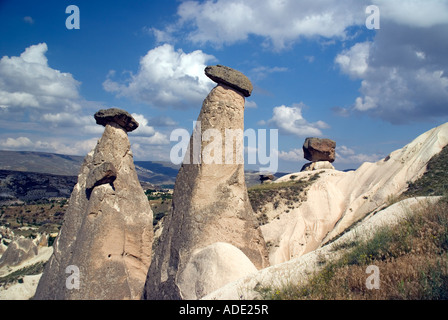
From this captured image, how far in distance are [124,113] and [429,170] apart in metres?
14.8

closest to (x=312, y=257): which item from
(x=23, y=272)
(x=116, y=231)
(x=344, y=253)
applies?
(x=344, y=253)

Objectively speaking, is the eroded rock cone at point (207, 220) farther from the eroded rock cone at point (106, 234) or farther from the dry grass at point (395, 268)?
the dry grass at point (395, 268)

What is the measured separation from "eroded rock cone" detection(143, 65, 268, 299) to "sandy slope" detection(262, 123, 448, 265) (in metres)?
10.6

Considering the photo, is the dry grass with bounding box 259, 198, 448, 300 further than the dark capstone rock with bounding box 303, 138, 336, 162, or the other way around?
the dark capstone rock with bounding box 303, 138, 336, 162

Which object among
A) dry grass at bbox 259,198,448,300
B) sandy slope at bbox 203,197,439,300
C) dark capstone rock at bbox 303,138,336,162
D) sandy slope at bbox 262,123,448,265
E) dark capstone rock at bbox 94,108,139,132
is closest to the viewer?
dry grass at bbox 259,198,448,300

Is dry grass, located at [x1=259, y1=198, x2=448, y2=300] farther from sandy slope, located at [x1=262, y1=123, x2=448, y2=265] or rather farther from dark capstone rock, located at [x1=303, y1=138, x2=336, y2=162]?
dark capstone rock, located at [x1=303, y1=138, x2=336, y2=162]

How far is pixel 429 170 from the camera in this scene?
53.2ft

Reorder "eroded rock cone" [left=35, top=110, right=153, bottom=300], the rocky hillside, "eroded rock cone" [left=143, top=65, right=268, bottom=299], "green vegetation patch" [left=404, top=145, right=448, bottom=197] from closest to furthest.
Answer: the rocky hillside → "eroded rock cone" [left=143, top=65, right=268, bottom=299] → "eroded rock cone" [left=35, top=110, right=153, bottom=300] → "green vegetation patch" [left=404, top=145, right=448, bottom=197]

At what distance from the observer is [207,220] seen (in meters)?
7.08

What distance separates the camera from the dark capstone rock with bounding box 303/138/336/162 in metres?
32.4
